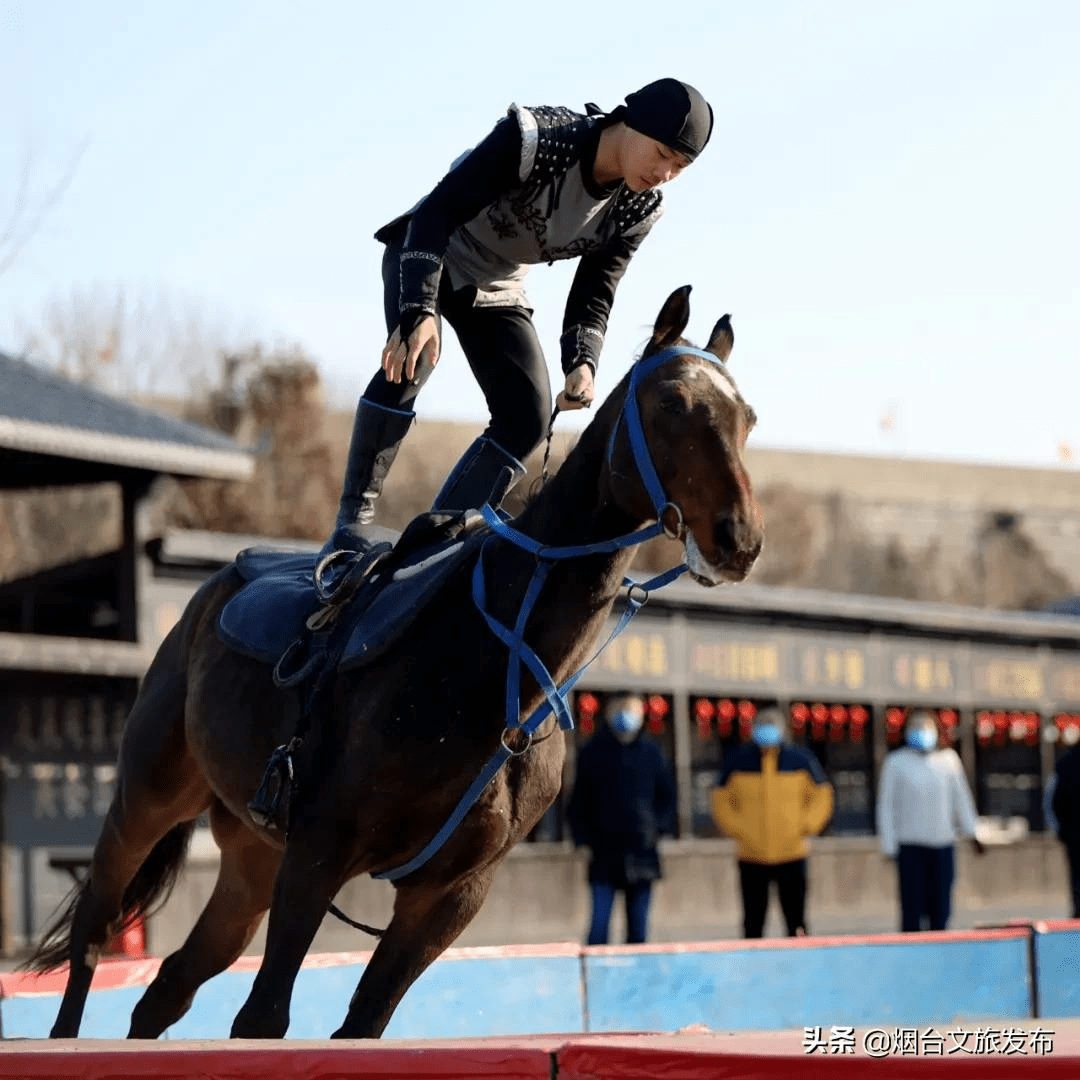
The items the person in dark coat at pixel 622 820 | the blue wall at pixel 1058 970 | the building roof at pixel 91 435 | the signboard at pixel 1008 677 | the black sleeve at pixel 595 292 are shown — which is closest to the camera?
the black sleeve at pixel 595 292

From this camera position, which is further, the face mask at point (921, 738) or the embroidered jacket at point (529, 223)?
the face mask at point (921, 738)

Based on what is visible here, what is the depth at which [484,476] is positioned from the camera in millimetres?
6848

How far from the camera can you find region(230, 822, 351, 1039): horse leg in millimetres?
5902

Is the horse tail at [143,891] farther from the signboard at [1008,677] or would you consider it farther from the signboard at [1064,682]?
the signboard at [1064,682]

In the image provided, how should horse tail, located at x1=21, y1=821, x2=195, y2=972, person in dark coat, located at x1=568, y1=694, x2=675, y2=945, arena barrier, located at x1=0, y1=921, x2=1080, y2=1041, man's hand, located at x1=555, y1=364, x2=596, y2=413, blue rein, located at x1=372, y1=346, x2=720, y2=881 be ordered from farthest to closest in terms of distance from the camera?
person in dark coat, located at x1=568, y1=694, x2=675, y2=945
arena barrier, located at x1=0, y1=921, x2=1080, y2=1041
horse tail, located at x1=21, y1=821, x2=195, y2=972
man's hand, located at x1=555, y1=364, x2=596, y2=413
blue rein, located at x1=372, y1=346, x2=720, y2=881

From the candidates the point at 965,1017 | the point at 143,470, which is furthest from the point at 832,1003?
the point at 143,470

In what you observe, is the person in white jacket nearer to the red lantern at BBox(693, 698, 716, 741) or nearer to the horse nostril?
the red lantern at BBox(693, 698, 716, 741)

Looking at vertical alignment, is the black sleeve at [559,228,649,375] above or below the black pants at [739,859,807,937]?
above

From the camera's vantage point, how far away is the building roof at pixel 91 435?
1803cm

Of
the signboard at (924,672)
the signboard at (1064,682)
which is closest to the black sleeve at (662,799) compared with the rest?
the signboard at (924,672)

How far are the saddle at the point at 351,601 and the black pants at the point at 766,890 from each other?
822 centimetres

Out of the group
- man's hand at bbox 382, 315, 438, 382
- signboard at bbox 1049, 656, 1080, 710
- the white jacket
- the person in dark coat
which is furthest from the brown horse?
signboard at bbox 1049, 656, 1080, 710

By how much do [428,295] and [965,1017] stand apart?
5627 millimetres

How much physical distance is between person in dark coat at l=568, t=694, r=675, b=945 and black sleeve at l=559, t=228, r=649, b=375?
8468mm
